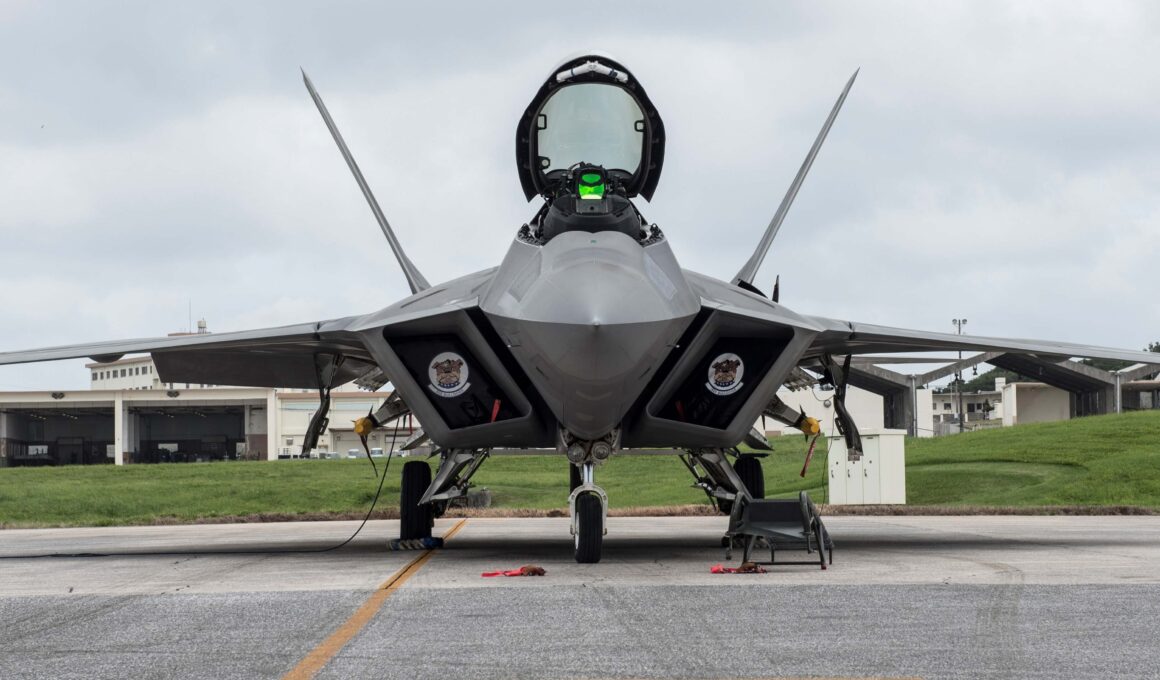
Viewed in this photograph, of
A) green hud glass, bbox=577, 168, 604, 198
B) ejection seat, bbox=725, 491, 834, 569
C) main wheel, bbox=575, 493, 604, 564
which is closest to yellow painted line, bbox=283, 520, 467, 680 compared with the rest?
main wheel, bbox=575, 493, 604, 564

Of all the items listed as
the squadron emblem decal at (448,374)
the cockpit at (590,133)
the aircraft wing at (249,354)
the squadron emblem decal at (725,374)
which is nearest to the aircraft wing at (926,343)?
the squadron emblem decal at (725,374)

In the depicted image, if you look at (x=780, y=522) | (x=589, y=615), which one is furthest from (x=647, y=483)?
(x=589, y=615)

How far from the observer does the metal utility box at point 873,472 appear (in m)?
25.0

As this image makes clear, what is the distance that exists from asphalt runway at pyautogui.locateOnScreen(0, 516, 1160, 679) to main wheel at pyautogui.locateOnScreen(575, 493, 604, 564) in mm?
182

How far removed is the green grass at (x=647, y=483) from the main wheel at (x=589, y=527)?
13.6 m

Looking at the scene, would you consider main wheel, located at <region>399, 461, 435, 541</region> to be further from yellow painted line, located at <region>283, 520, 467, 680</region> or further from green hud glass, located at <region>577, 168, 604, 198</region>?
green hud glass, located at <region>577, 168, 604, 198</region>

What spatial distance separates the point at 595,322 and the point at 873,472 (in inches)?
701

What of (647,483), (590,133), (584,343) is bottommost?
(647,483)

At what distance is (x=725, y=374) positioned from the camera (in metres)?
10.8

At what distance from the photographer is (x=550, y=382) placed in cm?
965

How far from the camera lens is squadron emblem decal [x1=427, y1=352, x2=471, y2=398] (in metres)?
10.8

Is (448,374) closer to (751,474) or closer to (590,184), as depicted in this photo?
(590,184)

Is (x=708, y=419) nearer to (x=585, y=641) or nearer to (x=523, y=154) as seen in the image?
(x=523, y=154)

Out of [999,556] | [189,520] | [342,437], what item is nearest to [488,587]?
[999,556]
